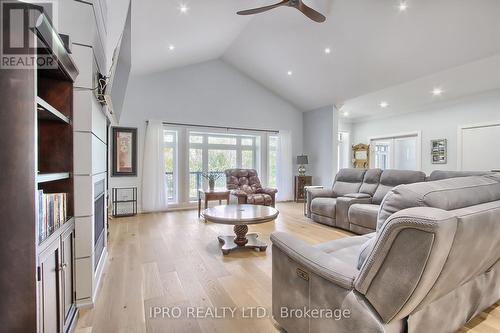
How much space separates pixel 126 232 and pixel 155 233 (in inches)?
18.5

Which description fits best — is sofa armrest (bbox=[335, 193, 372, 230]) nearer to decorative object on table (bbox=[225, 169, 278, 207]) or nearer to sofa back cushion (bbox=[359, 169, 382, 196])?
sofa back cushion (bbox=[359, 169, 382, 196])

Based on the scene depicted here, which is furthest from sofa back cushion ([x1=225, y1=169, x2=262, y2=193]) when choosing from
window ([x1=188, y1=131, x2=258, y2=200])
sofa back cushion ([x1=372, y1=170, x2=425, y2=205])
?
sofa back cushion ([x1=372, y1=170, x2=425, y2=205])

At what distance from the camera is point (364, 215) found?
11.3 feet

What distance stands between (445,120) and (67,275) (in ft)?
23.2

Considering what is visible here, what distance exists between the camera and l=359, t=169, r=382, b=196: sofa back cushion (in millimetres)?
4110

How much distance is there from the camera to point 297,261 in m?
1.34

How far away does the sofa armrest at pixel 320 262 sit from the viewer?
1.13m

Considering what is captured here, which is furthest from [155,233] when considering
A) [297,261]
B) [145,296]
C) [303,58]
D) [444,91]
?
[444,91]

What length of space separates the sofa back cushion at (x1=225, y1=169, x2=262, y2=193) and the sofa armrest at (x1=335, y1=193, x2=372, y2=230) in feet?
6.02

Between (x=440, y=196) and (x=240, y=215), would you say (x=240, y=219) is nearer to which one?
(x=240, y=215)

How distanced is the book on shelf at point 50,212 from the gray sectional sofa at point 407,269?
1.25 meters

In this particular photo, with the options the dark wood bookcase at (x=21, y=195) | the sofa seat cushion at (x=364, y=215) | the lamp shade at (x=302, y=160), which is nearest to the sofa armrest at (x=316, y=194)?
the sofa seat cushion at (x=364, y=215)

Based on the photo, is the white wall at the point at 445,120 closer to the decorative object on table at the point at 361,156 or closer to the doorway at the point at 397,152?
the doorway at the point at 397,152

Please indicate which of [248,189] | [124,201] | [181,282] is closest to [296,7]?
[181,282]
